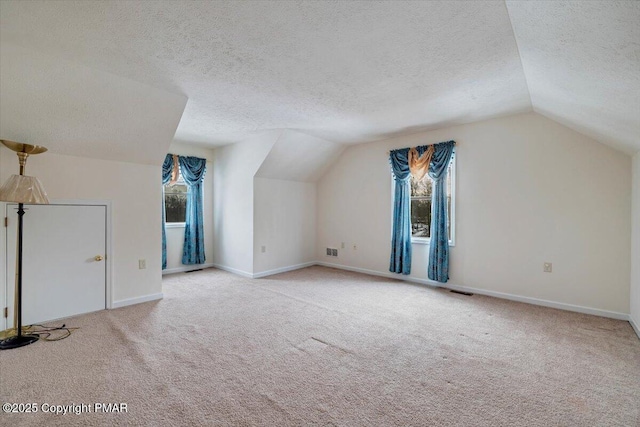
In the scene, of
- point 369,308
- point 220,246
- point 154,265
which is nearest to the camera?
point 369,308

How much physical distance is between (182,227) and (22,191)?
10.4ft

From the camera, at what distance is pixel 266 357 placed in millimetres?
2457

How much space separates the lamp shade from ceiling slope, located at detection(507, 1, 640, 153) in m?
4.05

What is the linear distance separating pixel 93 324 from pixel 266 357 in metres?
2.13

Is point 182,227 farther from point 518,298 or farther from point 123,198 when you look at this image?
point 518,298

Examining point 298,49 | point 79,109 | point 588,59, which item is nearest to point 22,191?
point 79,109

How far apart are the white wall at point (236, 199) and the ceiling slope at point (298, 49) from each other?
61.0 inches

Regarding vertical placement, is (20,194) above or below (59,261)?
above

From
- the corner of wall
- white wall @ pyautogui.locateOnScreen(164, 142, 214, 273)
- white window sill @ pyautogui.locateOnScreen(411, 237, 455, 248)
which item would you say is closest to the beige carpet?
the corner of wall

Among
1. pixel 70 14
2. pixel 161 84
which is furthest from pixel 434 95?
pixel 70 14

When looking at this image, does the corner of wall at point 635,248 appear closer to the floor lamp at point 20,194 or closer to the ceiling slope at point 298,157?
the ceiling slope at point 298,157

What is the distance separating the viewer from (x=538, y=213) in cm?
379

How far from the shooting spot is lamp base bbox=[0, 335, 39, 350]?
8.39 ft

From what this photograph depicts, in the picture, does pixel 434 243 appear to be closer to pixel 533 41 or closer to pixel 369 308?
pixel 369 308
